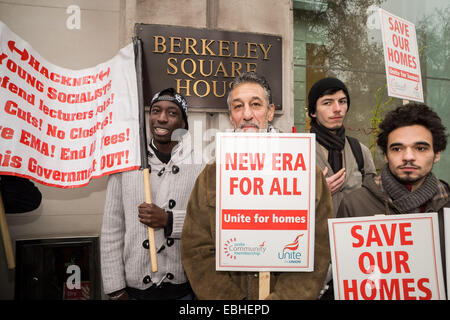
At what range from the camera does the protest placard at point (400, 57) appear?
218cm

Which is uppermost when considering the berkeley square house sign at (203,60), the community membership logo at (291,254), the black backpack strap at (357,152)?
the berkeley square house sign at (203,60)

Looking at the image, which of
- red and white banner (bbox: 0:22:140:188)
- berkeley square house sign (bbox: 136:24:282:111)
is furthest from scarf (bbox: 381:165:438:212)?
red and white banner (bbox: 0:22:140:188)

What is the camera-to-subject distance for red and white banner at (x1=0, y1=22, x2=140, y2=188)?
189cm

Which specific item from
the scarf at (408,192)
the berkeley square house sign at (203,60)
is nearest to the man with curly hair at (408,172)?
the scarf at (408,192)

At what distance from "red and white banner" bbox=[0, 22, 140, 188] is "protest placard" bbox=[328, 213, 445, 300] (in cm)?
141

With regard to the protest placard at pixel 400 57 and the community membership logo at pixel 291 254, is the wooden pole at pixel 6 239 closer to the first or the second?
the community membership logo at pixel 291 254

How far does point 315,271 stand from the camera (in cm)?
179

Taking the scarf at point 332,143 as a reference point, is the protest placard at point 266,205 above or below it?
below

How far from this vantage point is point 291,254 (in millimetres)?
1752

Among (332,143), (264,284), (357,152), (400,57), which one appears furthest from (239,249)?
(400,57)

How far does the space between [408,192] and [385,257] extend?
0.43m

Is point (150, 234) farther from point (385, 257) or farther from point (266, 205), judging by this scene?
point (385, 257)

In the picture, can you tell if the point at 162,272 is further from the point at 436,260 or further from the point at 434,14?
the point at 434,14

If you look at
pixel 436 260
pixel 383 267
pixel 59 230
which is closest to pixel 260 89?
pixel 383 267
